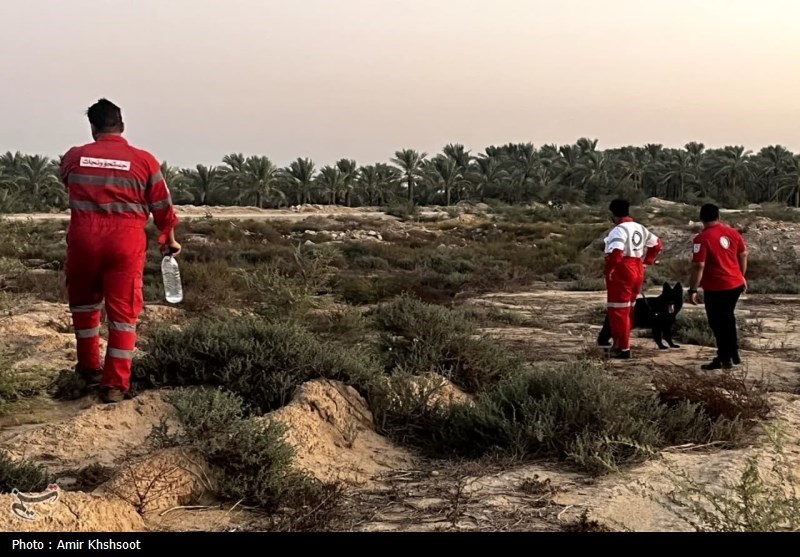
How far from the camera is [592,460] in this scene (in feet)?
13.9

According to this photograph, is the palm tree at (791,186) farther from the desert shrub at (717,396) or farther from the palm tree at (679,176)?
the desert shrub at (717,396)

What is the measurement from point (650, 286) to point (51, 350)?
13.7 m

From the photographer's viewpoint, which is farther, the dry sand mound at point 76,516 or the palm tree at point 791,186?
the palm tree at point 791,186

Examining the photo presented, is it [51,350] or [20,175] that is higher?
[20,175]

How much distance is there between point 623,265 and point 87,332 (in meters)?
5.45

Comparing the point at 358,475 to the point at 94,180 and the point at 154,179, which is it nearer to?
the point at 154,179

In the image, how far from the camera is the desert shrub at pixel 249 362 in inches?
199

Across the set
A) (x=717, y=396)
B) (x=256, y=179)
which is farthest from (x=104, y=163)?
(x=256, y=179)

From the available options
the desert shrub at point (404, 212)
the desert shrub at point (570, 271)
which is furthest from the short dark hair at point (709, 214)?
the desert shrub at point (404, 212)

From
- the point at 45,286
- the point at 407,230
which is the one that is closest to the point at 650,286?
the point at 45,286

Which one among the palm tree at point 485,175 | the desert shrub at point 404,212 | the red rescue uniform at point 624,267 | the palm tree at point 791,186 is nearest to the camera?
the red rescue uniform at point 624,267

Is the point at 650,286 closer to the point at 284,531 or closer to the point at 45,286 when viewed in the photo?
the point at 45,286

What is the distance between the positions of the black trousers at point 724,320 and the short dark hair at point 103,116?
576cm

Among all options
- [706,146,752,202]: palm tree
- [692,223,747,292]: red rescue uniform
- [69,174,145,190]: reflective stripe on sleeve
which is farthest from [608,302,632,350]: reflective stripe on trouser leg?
[706,146,752,202]: palm tree
